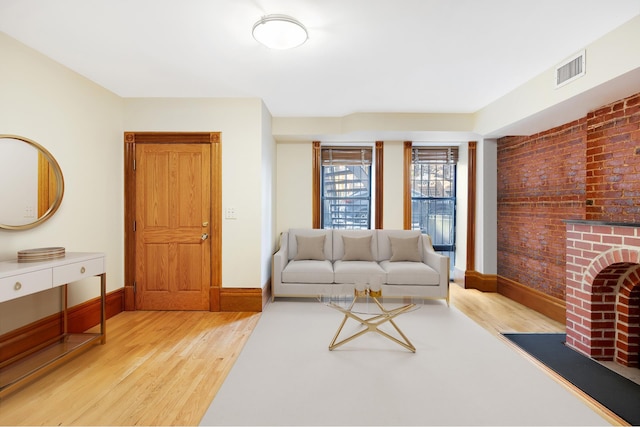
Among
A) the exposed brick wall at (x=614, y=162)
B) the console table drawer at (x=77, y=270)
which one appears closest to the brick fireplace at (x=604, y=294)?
the exposed brick wall at (x=614, y=162)

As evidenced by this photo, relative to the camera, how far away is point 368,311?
98.3 inches

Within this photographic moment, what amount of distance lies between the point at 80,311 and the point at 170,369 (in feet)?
4.67

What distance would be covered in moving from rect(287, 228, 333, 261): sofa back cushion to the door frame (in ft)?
3.88

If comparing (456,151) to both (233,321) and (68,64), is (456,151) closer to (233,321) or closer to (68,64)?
(233,321)

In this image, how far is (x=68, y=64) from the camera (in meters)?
2.81

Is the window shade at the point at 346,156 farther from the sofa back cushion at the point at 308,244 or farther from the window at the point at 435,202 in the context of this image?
the sofa back cushion at the point at 308,244

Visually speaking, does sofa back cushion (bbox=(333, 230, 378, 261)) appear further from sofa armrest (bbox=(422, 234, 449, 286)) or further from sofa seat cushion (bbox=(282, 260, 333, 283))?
sofa armrest (bbox=(422, 234, 449, 286))

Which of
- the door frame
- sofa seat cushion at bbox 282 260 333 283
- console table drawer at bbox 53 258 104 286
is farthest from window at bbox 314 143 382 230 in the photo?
console table drawer at bbox 53 258 104 286

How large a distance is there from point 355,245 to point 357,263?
29cm

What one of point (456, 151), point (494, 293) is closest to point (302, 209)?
point (456, 151)

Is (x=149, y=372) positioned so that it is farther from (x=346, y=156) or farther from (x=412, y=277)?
(x=346, y=156)

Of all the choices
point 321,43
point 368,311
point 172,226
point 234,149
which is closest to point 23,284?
point 172,226

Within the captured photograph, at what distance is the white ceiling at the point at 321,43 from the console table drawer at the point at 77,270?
6.02ft

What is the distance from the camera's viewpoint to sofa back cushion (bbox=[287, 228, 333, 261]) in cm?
437
